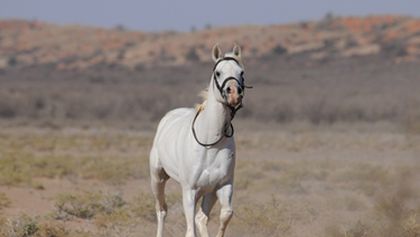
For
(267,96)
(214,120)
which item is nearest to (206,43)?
(267,96)

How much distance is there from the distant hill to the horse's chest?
73.5m

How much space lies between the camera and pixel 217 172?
10.0 meters

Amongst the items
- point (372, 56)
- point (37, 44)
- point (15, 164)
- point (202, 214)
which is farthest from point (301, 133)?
point (37, 44)

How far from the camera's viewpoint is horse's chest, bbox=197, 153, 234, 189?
1002 cm

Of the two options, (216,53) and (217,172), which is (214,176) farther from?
(216,53)

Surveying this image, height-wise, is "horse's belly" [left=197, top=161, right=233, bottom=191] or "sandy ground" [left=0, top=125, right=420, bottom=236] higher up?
"horse's belly" [left=197, top=161, right=233, bottom=191]

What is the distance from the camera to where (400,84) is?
69938 millimetres

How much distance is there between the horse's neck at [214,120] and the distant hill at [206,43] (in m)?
73.4

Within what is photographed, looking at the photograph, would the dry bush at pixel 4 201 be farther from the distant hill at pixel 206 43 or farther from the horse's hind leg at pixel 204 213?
the distant hill at pixel 206 43

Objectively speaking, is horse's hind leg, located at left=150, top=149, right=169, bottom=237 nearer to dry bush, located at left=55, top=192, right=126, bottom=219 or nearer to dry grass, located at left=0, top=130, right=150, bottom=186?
dry bush, located at left=55, top=192, right=126, bottom=219

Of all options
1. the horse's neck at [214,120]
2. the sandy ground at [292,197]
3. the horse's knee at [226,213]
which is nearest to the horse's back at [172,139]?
the horse's neck at [214,120]

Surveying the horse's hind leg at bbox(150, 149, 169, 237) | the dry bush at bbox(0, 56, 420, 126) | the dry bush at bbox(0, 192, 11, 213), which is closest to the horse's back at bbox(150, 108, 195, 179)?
the horse's hind leg at bbox(150, 149, 169, 237)

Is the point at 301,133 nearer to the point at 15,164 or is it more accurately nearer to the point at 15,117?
the point at 15,117

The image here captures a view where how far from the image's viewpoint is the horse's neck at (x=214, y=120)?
10047 millimetres
